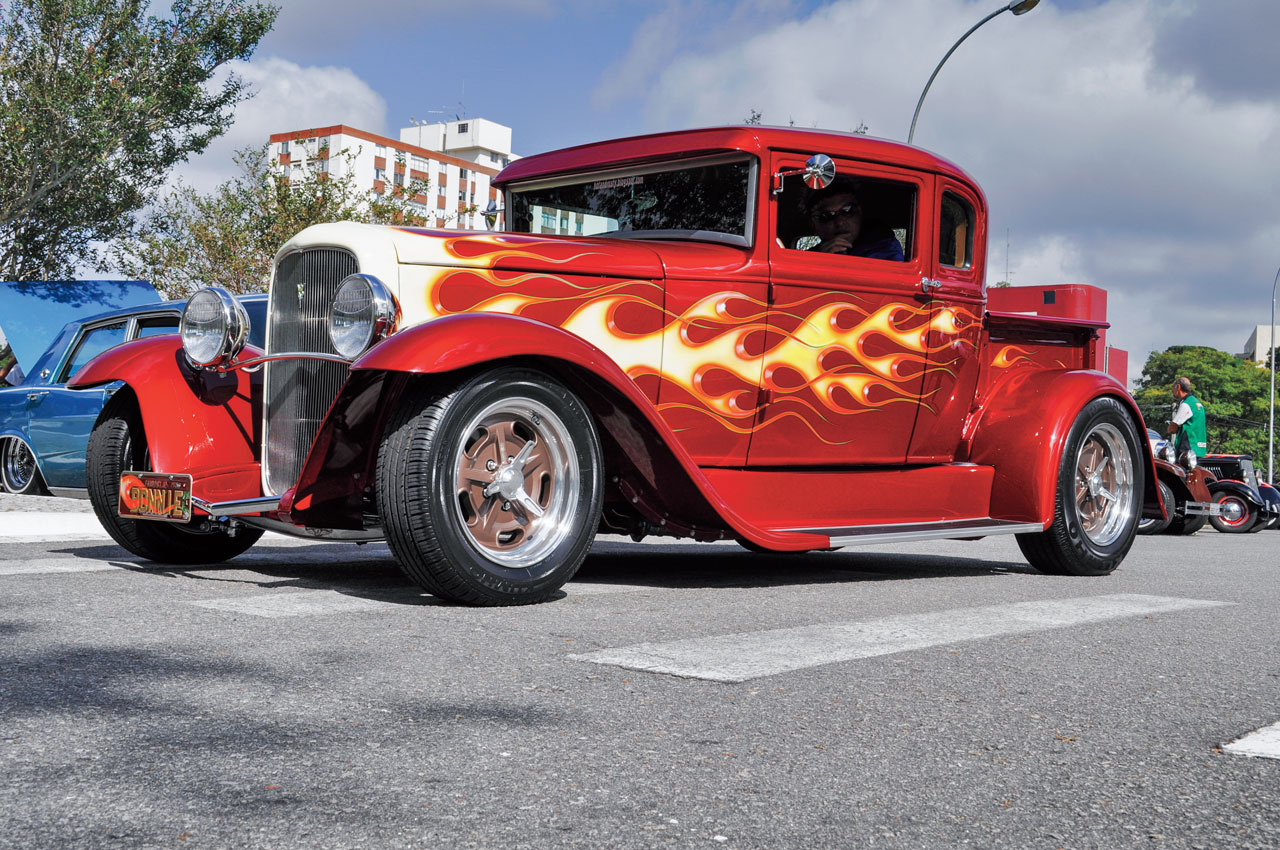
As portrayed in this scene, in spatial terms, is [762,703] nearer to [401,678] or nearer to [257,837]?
[401,678]

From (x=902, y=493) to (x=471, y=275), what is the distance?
259cm

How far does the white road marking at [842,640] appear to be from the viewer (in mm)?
3430

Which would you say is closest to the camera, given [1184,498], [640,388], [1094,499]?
[640,388]

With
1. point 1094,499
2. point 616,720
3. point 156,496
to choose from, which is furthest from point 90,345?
point 616,720

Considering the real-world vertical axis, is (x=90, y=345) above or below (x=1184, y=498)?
above

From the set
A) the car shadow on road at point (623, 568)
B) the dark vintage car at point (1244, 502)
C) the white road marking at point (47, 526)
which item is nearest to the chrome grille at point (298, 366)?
the car shadow on road at point (623, 568)

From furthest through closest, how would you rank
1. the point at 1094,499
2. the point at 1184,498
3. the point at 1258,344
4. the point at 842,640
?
the point at 1258,344, the point at 1184,498, the point at 1094,499, the point at 842,640

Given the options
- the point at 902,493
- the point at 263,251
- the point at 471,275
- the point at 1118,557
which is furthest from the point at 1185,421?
the point at 263,251

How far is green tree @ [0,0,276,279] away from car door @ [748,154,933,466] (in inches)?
528

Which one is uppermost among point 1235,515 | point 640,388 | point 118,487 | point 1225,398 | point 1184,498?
point 1225,398

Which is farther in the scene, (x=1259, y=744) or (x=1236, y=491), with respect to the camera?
(x=1236, y=491)

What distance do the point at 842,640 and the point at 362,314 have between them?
85.2 inches

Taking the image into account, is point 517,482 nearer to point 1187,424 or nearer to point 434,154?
point 1187,424

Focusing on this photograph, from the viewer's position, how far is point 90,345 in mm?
10703
